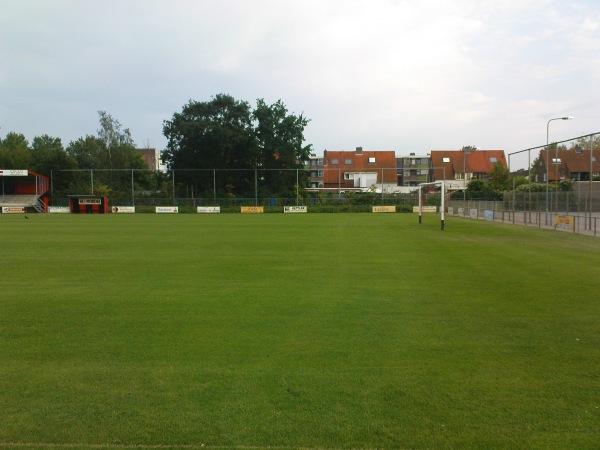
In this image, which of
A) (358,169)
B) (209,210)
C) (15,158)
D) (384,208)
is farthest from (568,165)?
(15,158)

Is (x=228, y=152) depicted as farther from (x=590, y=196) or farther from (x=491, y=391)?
(x=491, y=391)

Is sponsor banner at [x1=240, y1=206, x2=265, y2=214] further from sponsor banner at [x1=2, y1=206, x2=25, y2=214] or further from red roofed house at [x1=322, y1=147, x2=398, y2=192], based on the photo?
red roofed house at [x1=322, y1=147, x2=398, y2=192]

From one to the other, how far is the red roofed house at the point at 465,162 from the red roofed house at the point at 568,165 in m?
55.4

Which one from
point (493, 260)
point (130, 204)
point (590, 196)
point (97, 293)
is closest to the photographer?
point (97, 293)

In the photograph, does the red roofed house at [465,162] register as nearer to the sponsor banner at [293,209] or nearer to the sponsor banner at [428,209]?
the sponsor banner at [428,209]

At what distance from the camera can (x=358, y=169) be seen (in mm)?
92000

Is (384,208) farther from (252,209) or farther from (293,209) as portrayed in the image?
(252,209)

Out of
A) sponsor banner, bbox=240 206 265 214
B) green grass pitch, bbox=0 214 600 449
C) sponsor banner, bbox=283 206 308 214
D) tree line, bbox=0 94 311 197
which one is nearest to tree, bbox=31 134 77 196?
tree line, bbox=0 94 311 197

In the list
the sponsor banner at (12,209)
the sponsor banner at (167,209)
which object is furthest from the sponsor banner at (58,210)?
the sponsor banner at (167,209)

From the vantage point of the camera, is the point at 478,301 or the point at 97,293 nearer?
the point at 478,301

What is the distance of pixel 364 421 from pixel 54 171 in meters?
71.8

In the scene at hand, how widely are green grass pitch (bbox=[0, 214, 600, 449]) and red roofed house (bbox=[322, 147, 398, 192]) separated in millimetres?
74340

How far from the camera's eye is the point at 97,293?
10.1m

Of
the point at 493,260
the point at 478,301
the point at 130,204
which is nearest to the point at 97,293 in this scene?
the point at 478,301
